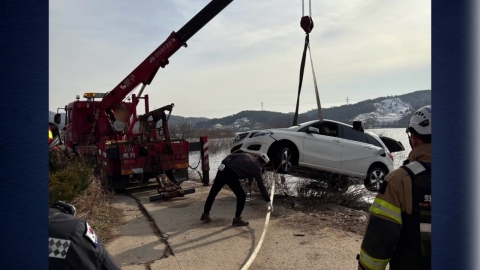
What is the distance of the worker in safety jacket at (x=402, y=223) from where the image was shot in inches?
88.9

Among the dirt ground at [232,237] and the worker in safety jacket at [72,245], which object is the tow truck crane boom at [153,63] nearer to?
the dirt ground at [232,237]

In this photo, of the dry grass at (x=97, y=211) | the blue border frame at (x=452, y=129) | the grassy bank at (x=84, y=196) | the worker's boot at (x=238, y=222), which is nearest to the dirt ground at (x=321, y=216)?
the worker's boot at (x=238, y=222)

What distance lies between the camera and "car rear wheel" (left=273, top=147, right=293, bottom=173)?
28.5 feet

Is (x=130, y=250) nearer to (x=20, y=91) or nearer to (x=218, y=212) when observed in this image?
(x=218, y=212)

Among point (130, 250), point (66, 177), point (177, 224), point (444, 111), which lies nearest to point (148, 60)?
point (66, 177)

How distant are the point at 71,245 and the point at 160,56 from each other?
30.8ft

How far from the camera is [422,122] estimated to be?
8.24ft

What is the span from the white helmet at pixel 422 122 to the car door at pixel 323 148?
20.6 feet

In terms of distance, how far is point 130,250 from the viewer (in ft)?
18.7

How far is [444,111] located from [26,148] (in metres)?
1.28

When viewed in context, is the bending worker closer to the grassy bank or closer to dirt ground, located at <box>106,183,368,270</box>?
dirt ground, located at <box>106,183,368,270</box>

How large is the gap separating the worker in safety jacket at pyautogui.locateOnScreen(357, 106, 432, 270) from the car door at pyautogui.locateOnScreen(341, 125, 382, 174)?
710 cm

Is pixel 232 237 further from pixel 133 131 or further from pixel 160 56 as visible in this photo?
pixel 133 131

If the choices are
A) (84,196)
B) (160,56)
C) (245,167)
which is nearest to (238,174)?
(245,167)
